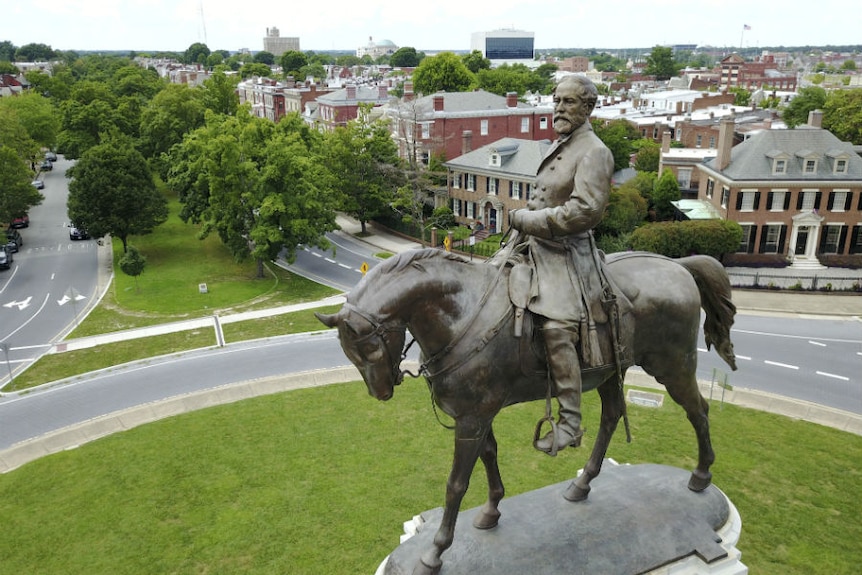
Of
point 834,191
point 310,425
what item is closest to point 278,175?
point 310,425

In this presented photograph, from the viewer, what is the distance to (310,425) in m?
20.4

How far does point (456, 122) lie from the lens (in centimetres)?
6075

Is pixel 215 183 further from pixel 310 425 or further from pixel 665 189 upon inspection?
pixel 665 189

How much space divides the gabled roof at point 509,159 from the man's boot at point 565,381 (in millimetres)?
39981

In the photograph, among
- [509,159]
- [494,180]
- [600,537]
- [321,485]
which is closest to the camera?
[600,537]

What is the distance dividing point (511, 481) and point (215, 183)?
96.4 feet

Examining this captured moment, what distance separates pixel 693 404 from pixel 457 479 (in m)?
4.86

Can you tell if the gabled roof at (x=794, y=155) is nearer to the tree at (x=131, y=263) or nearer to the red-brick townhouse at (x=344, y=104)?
the tree at (x=131, y=263)

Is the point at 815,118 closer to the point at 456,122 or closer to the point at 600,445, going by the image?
the point at 456,122

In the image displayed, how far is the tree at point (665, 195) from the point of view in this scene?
50.6 metres

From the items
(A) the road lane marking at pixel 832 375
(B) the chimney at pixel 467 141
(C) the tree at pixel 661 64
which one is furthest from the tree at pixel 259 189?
(C) the tree at pixel 661 64

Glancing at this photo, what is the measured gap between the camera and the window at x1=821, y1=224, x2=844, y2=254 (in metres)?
43.8

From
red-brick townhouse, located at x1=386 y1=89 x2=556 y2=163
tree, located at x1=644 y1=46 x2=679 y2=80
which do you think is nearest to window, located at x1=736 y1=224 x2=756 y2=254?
red-brick townhouse, located at x1=386 y1=89 x2=556 y2=163

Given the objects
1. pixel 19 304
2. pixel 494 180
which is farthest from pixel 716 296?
pixel 494 180
